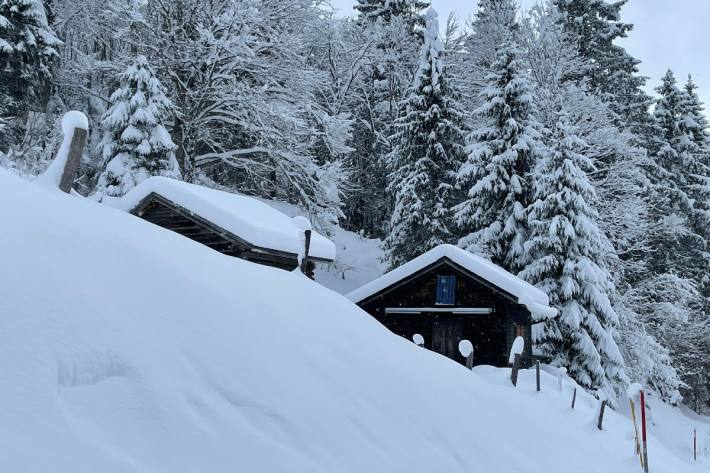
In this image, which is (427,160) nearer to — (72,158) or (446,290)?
(446,290)

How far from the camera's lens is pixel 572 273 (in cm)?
1925

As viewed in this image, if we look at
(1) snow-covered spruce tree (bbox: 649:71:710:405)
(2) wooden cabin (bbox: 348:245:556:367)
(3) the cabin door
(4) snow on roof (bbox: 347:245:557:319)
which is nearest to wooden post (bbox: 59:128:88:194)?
(4) snow on roof (bbox: 347:245:557:319)

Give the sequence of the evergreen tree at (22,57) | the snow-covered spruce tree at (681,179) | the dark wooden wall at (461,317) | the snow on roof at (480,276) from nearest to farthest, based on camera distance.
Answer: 1. the snow on roof at (480,276)
2. the dark wooden wall at (461,317)
3. the evergreen tree at (22,57)
4. the snow-covered spruce tree at (681,179)

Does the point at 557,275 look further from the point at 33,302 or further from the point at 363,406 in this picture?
the point at 33,302

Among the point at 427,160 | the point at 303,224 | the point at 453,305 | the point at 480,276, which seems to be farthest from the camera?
the point at 427,160

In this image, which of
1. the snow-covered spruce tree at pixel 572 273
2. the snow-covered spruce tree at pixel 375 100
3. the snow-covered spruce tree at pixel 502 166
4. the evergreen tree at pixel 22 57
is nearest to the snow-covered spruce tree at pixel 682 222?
the snow-covered spruce tree at pixel 502 166

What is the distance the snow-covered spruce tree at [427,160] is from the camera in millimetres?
25078

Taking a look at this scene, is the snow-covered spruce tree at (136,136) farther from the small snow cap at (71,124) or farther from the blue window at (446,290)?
the small snow cap at (71,124)

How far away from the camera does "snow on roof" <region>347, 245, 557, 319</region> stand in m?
16.0

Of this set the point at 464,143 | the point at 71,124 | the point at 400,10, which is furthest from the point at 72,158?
the point at 400,10

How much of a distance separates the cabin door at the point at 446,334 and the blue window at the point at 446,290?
59 centimetres

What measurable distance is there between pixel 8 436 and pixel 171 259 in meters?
2.11

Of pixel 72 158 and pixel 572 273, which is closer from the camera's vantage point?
pixel 72 158

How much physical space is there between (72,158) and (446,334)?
1486cm
